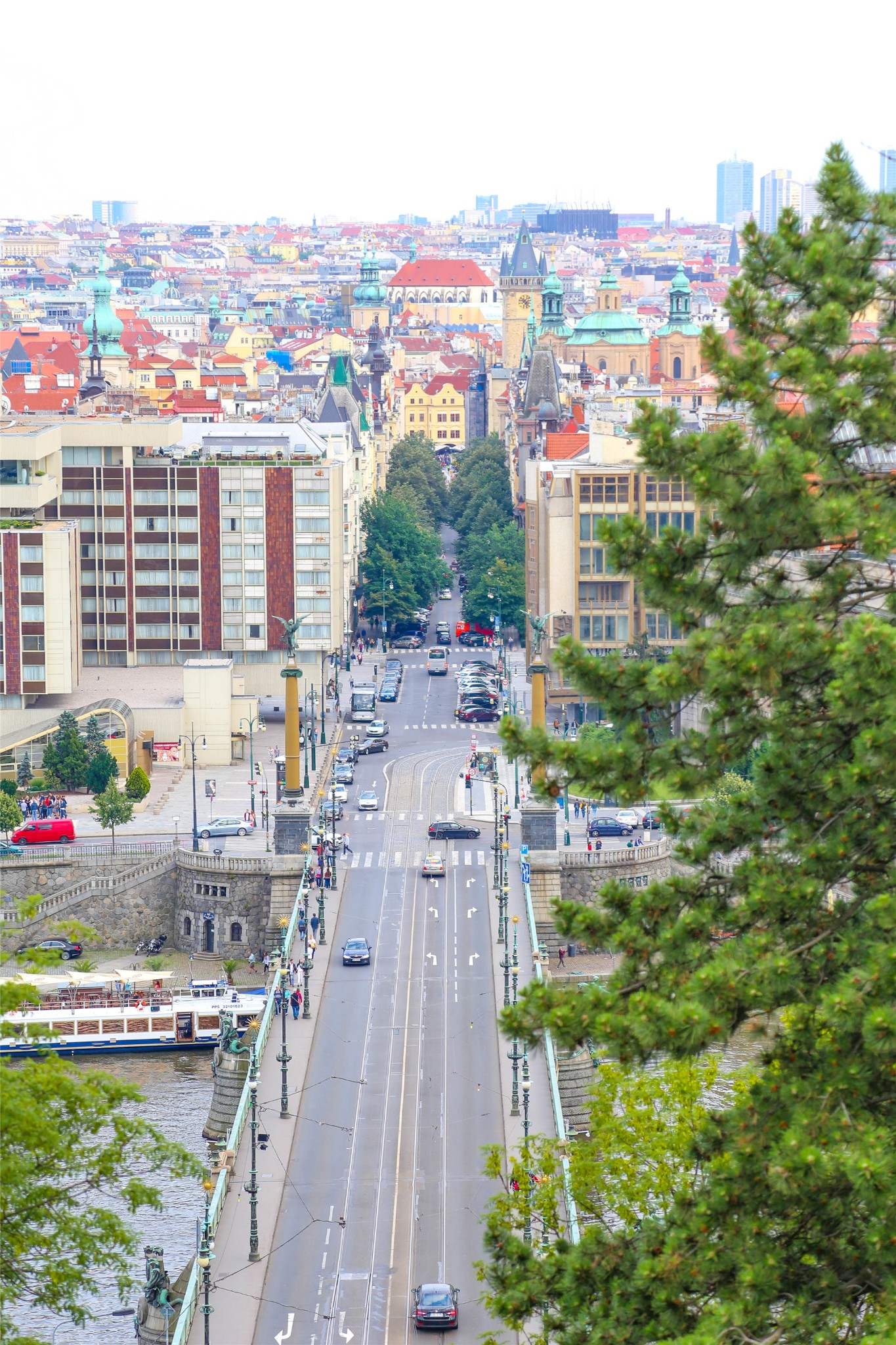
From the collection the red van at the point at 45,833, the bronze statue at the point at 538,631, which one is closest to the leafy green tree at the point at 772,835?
the bronze statue at the point at 538,631

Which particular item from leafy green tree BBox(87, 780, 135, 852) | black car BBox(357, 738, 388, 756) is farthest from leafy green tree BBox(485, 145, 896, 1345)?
black car BBox(357, 738, 388, 756)

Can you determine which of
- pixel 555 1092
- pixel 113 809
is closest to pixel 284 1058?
pixel 555 1092

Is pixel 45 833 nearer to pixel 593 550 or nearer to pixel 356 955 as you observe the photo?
pixel 356 955

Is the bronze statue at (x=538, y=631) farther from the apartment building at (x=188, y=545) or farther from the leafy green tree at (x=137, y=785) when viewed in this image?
the leafy green tree at (x=137, y=785)

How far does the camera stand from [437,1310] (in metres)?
48.6

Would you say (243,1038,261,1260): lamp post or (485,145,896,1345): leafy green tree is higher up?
(485,145,896,1345): leafy green tree

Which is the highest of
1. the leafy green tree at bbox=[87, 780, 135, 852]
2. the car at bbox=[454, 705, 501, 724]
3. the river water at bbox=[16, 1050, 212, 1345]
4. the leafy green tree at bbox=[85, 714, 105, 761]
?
the leafy green tree at bbox=[85, 714, 105, 761]

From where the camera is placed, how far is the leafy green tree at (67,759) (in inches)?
3848

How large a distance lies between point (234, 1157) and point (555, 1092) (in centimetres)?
825

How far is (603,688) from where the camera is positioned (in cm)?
2994

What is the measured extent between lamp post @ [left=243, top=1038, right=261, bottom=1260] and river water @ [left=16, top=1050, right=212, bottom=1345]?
2.54m

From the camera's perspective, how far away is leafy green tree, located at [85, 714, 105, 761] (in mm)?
98250

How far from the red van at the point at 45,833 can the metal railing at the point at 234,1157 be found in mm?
12134

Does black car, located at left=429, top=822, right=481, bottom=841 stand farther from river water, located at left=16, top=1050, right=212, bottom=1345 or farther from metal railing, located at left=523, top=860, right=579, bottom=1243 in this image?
river water, located at left=16, top=1050, right=212, bottom=1345
